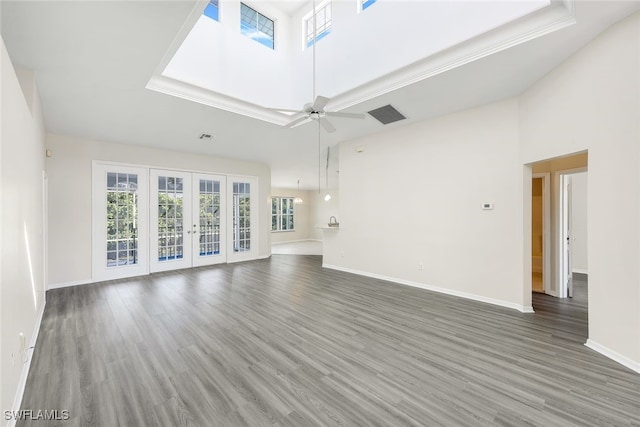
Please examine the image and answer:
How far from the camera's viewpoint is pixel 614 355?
240 cm

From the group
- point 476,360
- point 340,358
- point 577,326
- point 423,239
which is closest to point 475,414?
point 476,360

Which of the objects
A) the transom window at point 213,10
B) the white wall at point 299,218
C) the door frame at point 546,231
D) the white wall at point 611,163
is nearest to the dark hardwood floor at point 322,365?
the white wall at point 611,163

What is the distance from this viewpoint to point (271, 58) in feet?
14.8

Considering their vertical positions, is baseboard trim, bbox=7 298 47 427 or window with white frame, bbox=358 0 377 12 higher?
window with white frame, bbox=358 0 377 12

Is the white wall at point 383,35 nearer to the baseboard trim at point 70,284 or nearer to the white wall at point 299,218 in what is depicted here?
the baseboard trim at point 70,284

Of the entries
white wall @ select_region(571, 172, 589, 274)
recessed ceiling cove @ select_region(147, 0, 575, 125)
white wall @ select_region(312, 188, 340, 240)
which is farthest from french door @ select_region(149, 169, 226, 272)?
white wall @ select_region(571, 172, 589, 274)

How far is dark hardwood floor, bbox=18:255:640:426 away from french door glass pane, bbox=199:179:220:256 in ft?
8.99

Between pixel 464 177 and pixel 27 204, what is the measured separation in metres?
5.41

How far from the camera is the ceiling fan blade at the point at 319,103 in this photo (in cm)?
310

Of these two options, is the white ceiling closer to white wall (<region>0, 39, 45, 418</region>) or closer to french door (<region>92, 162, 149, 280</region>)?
white wall (<region>0, 39, 45, 418</region>)

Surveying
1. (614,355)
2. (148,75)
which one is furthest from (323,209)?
(614,355)

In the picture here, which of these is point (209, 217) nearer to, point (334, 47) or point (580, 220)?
point (334, 47)

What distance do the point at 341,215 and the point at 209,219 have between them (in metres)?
3.47

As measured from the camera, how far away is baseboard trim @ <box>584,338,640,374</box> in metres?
2.24
